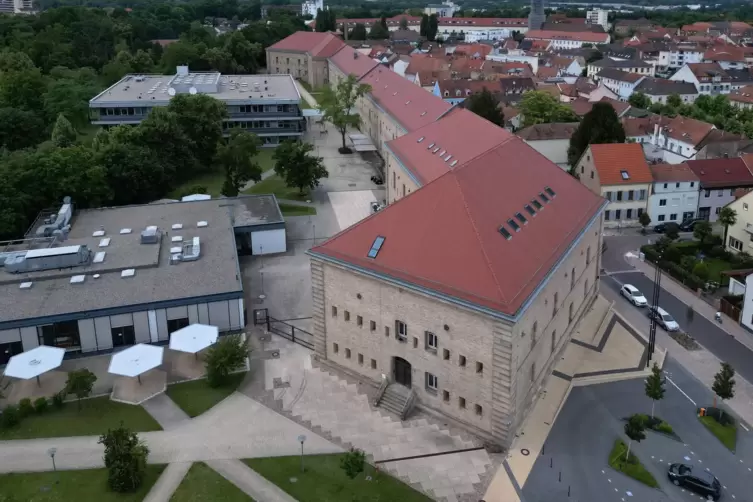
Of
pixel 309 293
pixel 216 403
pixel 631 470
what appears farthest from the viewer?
pixel 309 293

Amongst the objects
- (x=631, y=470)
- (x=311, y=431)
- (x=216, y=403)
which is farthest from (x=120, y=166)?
(x=631, y=470)

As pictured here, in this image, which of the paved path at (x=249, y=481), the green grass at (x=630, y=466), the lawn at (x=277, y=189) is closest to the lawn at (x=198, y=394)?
the paved path at (x=249, y=481)

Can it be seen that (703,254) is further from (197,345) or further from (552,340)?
(197,345)

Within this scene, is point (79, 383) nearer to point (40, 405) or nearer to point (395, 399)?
point (40, 405)

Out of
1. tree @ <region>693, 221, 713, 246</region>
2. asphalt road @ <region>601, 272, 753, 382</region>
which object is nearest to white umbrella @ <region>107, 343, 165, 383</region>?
asphalt road @ <region>601, 272, 753, 382</region>

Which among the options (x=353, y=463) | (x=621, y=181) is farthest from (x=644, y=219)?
(x=353, y=463)
